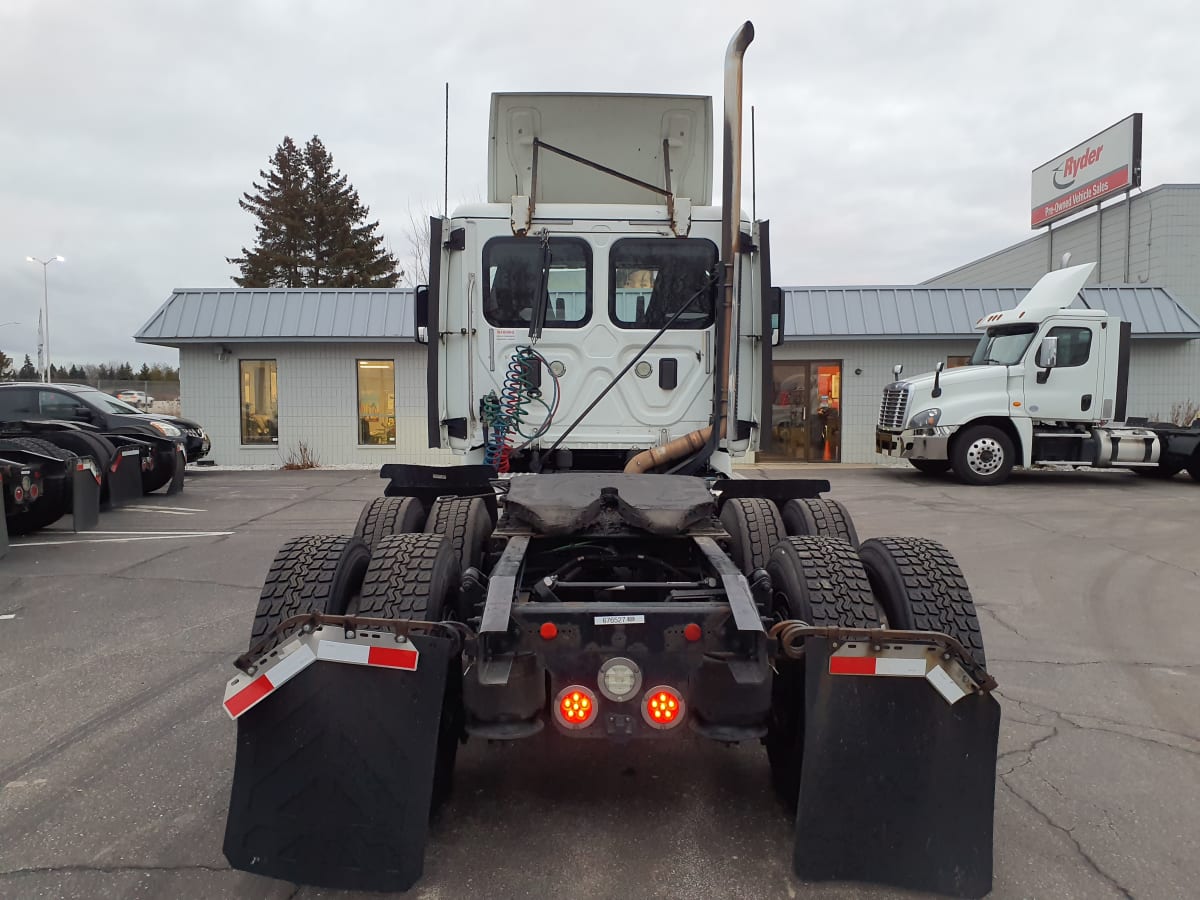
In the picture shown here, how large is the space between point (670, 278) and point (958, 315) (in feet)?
47.9

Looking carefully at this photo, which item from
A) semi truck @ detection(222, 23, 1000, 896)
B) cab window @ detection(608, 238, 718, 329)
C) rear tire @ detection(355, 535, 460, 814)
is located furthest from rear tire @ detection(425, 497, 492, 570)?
cab window @ detection(608, 238, 718, 329)

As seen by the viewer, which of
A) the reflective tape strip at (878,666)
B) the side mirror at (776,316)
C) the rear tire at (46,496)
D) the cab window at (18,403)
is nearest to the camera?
the reflective tape strip at (878,666)

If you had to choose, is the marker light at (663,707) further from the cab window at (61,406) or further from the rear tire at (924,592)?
the cab window at (61,406)

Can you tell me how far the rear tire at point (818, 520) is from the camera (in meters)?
3.90

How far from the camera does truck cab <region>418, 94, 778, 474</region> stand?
4.94m

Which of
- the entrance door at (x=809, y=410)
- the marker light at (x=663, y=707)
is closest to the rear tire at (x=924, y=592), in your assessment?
the marker light at (x=663, y=707)

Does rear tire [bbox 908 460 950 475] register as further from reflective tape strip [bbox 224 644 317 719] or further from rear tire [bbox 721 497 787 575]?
reflective tape strip [bbox 224 644 317 719]

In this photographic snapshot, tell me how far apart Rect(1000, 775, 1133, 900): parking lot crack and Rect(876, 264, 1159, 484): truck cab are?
11553mm

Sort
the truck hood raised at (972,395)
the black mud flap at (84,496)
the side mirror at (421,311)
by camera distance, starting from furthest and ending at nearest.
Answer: the truck hood raised at (972,395), the black mud flap at (84,496), the side mirror at (421,311)

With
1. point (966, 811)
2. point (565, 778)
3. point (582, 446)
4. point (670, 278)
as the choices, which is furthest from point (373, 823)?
point (670, 278)

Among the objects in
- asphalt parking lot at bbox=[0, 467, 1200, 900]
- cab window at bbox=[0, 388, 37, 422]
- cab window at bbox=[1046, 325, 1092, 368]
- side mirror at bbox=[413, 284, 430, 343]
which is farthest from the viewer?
cab window at bbox=[1046, 325, 1092, 368]

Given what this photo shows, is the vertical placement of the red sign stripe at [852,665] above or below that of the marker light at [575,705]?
above

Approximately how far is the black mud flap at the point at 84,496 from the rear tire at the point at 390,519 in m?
6.40

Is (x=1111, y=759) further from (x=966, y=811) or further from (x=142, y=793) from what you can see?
(x=142, y=793)
